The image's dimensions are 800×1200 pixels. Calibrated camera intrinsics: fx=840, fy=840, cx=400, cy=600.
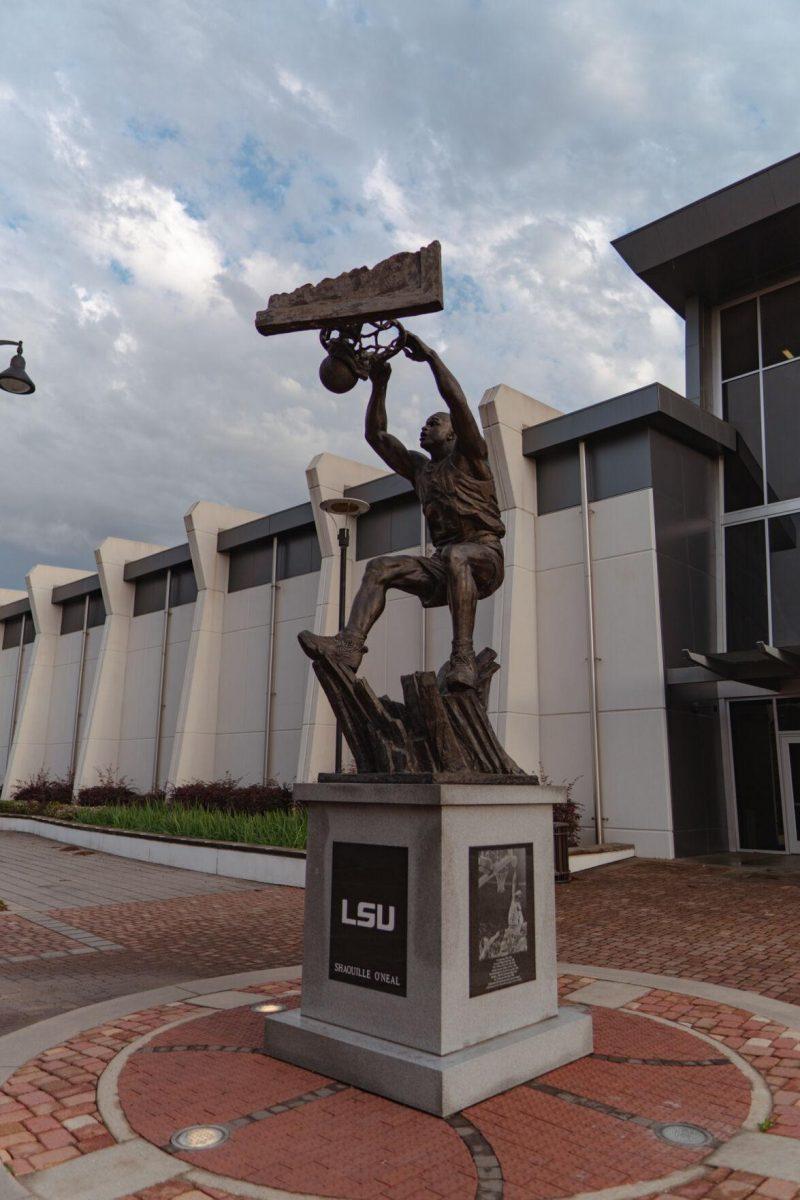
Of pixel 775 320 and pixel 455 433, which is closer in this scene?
pixel 455 433

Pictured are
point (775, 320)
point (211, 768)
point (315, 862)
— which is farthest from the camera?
point (211, 768)

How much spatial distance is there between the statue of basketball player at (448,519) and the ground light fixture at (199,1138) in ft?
9.10

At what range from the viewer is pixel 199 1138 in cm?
373

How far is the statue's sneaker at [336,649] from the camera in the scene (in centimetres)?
544

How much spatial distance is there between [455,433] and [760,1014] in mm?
4541

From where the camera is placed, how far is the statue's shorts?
608cm

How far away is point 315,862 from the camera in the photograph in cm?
513

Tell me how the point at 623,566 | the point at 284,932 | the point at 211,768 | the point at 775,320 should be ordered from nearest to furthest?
the point at 284,932 → the point at 623,566 → the point at 775,320 → the point at 211,768

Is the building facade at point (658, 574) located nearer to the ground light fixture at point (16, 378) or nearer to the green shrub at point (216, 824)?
the green shrub at point (216, 824)

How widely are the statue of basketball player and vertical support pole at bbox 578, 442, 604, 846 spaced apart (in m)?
11.3

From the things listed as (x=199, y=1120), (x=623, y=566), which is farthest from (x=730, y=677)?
(x=199, y=1120)

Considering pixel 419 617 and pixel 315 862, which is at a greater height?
pixel 419 617

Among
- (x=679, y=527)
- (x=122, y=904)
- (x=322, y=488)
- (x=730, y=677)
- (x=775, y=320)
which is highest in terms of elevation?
(x=775, y=320)

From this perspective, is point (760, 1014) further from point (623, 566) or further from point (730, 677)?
point (623, 566)
